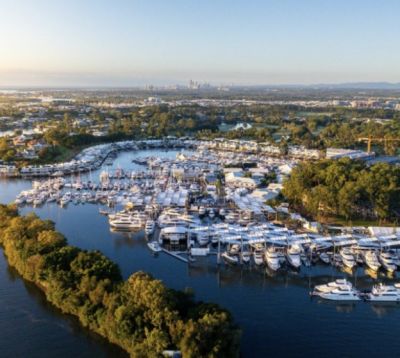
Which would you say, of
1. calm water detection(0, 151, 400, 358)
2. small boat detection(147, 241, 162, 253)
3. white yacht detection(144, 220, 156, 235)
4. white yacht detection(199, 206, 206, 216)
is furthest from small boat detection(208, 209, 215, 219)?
calm water detection(0, 151, 400, 358)

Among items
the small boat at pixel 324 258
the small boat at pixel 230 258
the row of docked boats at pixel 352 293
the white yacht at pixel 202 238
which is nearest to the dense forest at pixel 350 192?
the small boat at pixel 324 258

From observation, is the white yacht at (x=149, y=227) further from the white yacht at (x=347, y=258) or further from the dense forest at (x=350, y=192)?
the white yacht at (x=347, y=258)

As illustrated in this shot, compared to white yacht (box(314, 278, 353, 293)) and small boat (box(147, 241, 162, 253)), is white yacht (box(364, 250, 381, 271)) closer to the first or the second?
white yacht (box(314, 278, 353, 293))

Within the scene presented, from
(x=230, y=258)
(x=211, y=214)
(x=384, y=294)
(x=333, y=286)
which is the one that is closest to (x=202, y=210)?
(x=211, y=214)

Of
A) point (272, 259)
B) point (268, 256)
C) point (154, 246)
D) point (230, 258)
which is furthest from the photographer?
point (154, 246)

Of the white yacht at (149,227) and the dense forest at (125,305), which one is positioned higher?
the dense forest at (125,305)

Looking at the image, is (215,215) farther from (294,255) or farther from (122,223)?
(294,255)

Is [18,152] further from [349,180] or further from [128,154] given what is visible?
[349,180]
